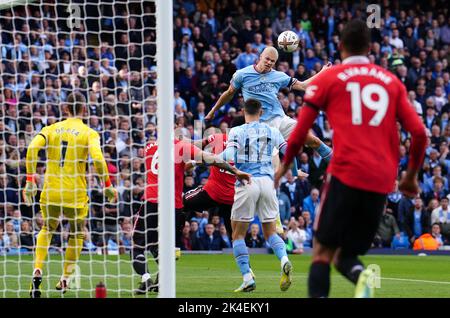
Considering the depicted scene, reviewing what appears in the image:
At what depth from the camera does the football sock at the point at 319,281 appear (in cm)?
800

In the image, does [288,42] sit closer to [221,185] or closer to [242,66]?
[221,185]

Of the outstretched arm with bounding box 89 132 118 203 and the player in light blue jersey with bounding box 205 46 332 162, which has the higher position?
the player in light blue jersey with bounding box 205 46 332 162

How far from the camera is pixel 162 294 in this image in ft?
30.6

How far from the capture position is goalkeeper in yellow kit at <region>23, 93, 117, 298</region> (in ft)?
38.8

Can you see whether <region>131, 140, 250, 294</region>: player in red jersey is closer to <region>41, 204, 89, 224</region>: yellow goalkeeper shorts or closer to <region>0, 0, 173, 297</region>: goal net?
<region>0, 0, 173, 297</region>: goal net

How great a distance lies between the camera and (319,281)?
8.00 meters

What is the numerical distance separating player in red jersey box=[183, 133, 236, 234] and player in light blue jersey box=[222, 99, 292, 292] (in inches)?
70.1

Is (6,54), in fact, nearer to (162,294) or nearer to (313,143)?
(313,143)

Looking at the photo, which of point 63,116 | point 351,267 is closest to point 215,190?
point 63,116

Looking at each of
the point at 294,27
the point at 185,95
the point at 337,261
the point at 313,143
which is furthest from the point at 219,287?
the point at 294,27

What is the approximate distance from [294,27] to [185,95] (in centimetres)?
519

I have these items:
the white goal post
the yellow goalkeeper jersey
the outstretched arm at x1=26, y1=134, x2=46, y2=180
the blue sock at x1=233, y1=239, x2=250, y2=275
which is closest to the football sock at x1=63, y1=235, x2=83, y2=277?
the yellow goalkeeper jersey

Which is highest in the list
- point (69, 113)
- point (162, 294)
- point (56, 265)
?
point (69, 113)

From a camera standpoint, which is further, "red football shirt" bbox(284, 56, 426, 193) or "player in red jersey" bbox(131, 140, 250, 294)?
"player in red jersey" bbox(131, 140, 250, 294)
